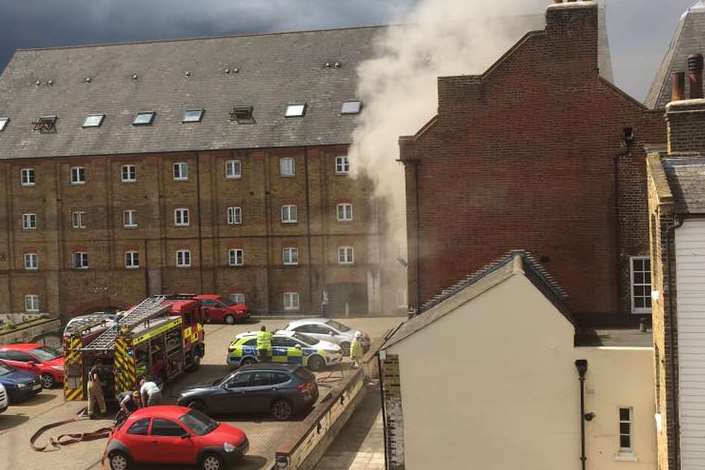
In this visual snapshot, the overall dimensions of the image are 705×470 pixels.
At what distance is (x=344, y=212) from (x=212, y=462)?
A: 824 inches

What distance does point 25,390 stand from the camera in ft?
63.9

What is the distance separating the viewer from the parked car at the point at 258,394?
16.7 metres

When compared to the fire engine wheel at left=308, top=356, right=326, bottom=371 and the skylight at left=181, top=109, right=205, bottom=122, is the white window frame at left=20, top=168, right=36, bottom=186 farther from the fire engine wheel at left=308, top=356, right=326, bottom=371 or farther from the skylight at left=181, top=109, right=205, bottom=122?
the fire engine wheel at left=308, top=356, right=326, bottom=371

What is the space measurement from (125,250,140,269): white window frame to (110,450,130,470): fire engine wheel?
74.3 feet

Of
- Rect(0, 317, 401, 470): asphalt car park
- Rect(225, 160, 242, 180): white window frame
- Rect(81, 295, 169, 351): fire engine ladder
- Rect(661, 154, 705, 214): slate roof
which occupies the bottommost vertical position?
Rect(0, 317, 401, 470): asphalt car park

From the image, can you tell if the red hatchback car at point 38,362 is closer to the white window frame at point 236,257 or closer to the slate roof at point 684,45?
the white window frame at point 236,257

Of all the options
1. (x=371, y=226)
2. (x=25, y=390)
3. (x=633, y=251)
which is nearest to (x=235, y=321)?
(x=371, y=226)

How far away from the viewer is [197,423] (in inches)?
547

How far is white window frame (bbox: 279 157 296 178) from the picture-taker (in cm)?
3384

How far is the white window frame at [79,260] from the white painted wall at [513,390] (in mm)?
28127

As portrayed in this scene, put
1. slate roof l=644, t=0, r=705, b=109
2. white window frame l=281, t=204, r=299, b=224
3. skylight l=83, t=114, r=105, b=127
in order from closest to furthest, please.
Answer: slate roof l=644, t=0, r=705, b=109 → white window frame l=281, t=204, r=299, b=224 → skylight l=83, t=114, r=105, b=127

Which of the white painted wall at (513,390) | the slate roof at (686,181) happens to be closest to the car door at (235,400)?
the white painted wall at (513,390)

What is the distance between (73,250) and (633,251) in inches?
1142

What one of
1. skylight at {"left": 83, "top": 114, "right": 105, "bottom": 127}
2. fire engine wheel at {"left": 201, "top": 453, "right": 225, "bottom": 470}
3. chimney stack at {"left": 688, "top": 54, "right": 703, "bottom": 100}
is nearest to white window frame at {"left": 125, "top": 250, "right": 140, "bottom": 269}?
skylight at {"left": 83, "top": 114, "right": 105, "bottom": 127}
